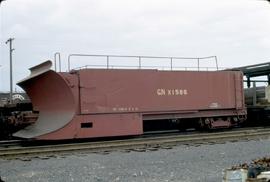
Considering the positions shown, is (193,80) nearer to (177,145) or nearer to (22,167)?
→ (177,145)

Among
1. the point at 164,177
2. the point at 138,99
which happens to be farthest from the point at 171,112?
the point at 164,177

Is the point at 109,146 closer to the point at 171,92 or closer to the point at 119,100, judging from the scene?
the point at 119,100

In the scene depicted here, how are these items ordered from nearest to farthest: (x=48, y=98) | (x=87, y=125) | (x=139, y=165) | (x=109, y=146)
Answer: (x=139, y=165) < (x=109, y=146) < (x=87, y=125) < (x=48, y=98)

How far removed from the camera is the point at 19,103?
17.9 m

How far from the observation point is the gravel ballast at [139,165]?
852 cm

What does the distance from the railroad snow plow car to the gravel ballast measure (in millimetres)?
3466

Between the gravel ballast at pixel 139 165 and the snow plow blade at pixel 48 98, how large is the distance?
358 cm

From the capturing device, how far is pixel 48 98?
1595 cm

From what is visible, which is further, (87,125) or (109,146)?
(87,125)

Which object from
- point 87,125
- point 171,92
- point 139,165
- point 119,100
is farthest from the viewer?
point 171,92

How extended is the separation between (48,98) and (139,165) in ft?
23.3

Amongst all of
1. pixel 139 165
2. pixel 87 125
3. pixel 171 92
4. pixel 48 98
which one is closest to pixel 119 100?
pixel 87 125

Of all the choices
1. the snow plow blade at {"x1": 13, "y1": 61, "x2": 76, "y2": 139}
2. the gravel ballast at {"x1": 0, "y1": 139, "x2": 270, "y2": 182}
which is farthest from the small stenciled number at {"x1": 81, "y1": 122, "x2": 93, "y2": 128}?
the gravel ballast at {"x1": 0, "y1": 139, "x2": 270, "y2": 182}

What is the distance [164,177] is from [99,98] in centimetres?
838
